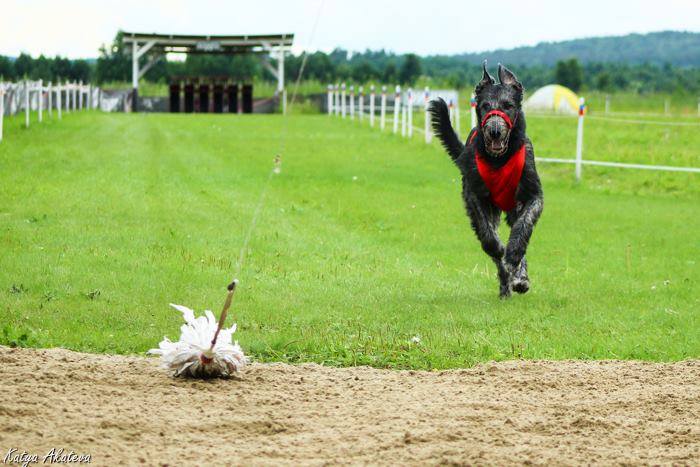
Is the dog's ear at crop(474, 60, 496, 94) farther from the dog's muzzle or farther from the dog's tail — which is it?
the dog's tail

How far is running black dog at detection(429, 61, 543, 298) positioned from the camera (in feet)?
33.6

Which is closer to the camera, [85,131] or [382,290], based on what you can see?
[382,290]

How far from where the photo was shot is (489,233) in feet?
35.1

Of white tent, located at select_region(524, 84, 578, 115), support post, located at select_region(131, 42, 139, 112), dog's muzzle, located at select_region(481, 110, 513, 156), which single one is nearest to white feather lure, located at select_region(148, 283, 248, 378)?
dog's muzzle, located at select_region(481, 110, 513, 156)

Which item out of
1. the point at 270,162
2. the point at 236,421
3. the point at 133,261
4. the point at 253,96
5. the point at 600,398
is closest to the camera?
the point at 236,421

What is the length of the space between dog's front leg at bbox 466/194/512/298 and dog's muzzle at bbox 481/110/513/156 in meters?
0.82

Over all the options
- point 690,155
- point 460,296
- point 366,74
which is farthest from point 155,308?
point 366,74

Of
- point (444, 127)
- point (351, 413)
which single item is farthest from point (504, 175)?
point (351, 413)

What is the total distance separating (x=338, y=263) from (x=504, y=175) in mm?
2677

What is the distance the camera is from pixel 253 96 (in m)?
74.5

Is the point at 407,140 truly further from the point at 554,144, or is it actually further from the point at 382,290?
the point at 382,290

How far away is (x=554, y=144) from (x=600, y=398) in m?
29.1

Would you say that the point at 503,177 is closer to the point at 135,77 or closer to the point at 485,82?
the point at 485,82

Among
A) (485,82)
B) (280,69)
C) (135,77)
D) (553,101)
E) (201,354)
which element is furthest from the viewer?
(280,69)
